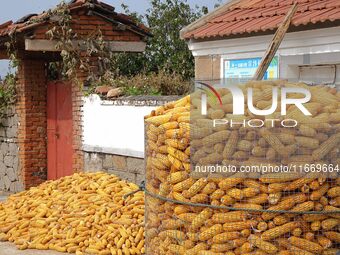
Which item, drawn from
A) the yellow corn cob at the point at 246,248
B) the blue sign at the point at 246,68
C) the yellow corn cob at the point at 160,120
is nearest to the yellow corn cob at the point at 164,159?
the yellow corn cob at the point at 160,120

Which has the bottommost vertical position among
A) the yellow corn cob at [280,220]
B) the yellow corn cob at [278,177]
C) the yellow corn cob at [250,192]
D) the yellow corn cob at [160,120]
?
the yellow corn cob at [280,220]

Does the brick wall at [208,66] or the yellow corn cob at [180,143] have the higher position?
the brick wall at [208,66]

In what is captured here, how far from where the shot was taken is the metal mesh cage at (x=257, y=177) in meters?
5.24

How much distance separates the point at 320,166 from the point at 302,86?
62 cm

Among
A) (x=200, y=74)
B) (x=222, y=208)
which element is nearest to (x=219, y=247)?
(x=222, y=208)

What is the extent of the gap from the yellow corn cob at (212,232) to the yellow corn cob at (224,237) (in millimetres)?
26

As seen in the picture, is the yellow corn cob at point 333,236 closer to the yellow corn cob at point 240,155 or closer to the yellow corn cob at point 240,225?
the yellow corn cob at point 240,225

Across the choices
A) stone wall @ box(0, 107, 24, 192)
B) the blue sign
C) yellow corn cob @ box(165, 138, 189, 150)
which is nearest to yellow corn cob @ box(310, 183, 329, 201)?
yellow corn cob @ box(165, 138, 189, 150)

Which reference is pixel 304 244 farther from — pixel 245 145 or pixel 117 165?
pixel 117 165

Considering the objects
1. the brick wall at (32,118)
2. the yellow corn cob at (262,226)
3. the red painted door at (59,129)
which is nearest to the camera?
the yellow corn cob at (262,226)

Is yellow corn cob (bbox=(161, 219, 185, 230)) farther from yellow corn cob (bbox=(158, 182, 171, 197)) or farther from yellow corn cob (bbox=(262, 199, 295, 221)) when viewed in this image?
yellow corn cob (bbox=(262, 199, 295, 221))

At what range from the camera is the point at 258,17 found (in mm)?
10398

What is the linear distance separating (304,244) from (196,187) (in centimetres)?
86

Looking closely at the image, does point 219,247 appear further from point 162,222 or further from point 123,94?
point 123,94
